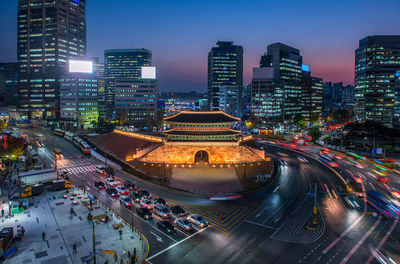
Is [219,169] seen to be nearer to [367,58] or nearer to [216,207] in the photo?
[216,207]

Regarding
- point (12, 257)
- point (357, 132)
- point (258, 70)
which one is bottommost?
point (12, 257)

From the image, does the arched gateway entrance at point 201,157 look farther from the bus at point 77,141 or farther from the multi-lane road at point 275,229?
the bus at point 77,141

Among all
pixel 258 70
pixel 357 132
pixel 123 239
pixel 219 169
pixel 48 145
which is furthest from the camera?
pixel 258 70

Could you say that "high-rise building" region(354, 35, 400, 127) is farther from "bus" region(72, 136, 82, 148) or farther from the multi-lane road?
"bus" region(72, 136, 82, 148)

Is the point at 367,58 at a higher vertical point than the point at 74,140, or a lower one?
higher

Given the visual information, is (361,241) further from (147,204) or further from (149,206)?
(147,204)

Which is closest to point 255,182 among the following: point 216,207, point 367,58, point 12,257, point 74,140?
point 216,207

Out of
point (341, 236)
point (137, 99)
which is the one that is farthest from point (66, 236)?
point (137, 99)
